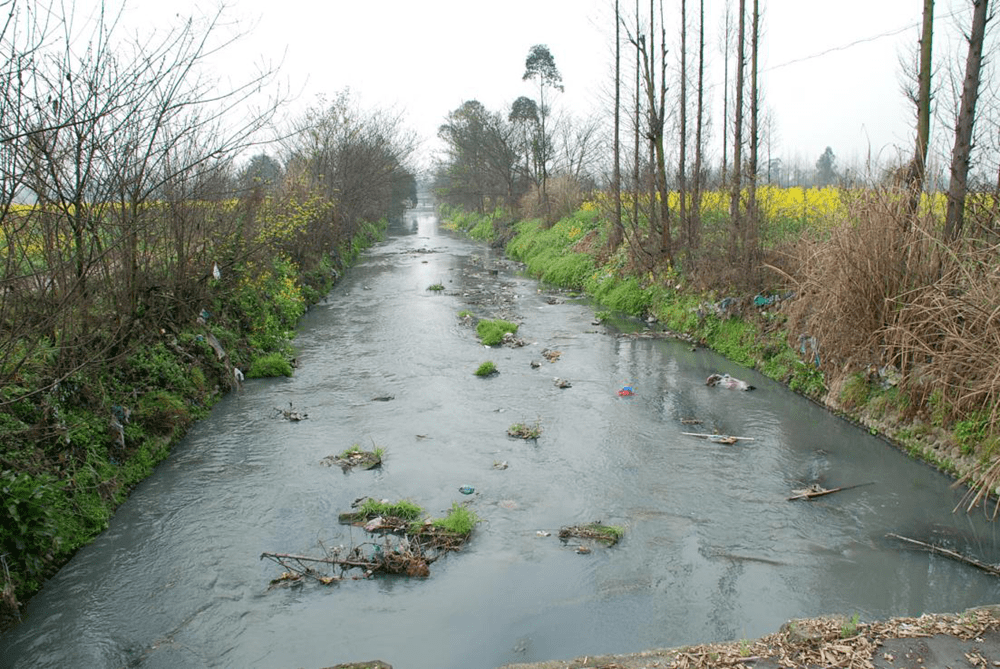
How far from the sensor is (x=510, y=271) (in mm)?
25984

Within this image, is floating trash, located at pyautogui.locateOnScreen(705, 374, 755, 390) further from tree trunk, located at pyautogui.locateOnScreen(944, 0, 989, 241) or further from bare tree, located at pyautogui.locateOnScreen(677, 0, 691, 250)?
bare tree, located at pyautogui.locateOnScreen(677, 0, 691, 250)

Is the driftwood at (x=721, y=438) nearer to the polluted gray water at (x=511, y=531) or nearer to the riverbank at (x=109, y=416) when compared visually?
the polluted gray water at (x=511, y=531)

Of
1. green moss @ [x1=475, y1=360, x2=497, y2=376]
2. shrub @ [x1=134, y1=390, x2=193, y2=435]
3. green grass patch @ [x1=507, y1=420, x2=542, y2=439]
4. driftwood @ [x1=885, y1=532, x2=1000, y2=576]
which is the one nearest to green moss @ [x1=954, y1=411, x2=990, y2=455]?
driftwood @ [x1=885, y1=532, x2=1000, y2=576]

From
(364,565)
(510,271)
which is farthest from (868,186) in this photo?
(510,271)

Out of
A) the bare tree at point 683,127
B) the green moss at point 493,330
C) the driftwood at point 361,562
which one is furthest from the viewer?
the bare tree at point 683,127

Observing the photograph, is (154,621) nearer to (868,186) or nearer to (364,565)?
(364,565)

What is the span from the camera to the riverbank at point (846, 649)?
13.7ft

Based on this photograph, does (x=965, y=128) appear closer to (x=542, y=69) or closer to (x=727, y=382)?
(x=727, y=382)

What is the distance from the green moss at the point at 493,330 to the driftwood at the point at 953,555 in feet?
28.2

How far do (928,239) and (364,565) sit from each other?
7.66 m

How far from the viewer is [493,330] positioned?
14.4m

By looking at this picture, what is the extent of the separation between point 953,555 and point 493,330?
9.46 meters

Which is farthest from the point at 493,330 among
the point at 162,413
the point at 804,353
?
the point at 162,413

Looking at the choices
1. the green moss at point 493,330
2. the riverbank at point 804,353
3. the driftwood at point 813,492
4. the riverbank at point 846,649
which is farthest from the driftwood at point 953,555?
the green moss at point 493,330
